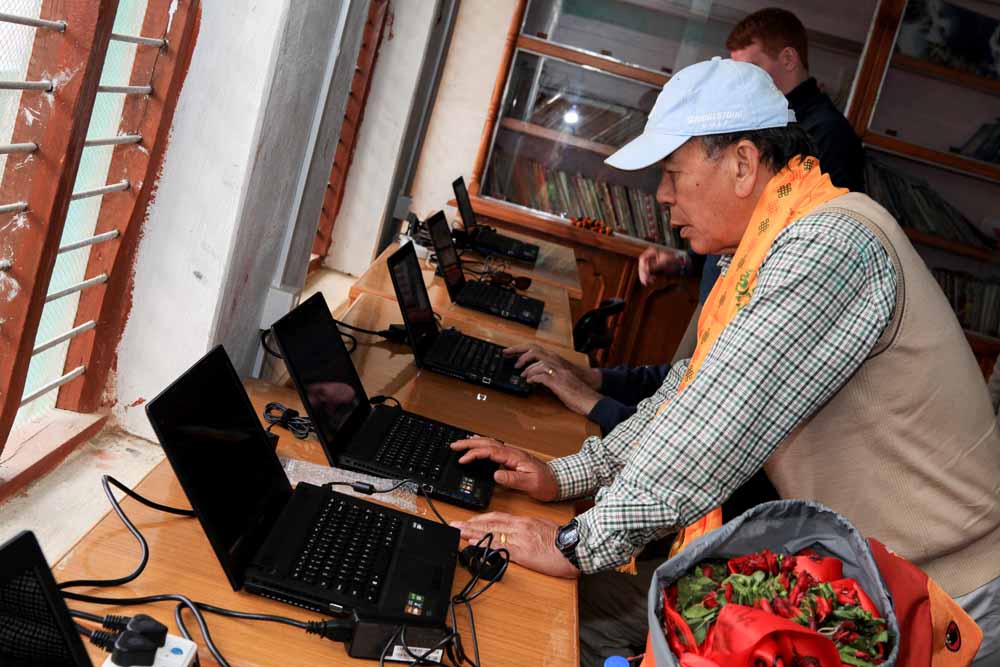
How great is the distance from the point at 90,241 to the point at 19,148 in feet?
1.11

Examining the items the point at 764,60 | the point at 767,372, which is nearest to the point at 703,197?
the point at 767,372

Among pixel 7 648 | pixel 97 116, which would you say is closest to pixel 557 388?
pixel 97 116

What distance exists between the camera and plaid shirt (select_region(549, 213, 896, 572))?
4.58 feet

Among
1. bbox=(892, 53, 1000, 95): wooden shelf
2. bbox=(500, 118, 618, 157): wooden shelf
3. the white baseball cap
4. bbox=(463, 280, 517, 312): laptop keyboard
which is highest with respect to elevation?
bbox=(892, 53, 1000, 95): wooden shelf

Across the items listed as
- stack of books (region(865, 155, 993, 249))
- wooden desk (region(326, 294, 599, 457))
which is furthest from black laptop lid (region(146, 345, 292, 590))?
stack of books (region(865, 155, 993, 249))

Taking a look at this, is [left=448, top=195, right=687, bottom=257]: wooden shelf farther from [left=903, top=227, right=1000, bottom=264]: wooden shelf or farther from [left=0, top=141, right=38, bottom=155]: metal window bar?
[left=0, top=141, right=38, bottom=155]: metal window bar

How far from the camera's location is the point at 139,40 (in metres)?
1.61

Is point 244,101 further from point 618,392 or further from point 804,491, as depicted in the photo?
point 618,392

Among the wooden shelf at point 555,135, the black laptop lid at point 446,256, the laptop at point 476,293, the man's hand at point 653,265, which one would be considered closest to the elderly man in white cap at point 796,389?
the laptop at point 476,293

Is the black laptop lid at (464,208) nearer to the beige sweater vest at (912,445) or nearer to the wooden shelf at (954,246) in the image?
the wooden shelf at (954,246)

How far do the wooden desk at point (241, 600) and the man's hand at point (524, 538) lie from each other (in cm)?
2

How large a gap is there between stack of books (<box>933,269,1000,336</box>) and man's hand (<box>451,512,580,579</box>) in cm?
484

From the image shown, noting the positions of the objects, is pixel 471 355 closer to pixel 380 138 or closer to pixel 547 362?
pixel 547 362

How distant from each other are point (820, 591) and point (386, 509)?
679mm
